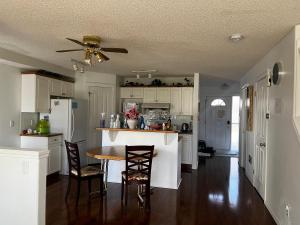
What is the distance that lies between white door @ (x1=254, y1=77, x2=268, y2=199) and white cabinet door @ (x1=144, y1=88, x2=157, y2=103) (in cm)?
289

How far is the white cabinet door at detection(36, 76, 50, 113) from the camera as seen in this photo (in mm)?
5176

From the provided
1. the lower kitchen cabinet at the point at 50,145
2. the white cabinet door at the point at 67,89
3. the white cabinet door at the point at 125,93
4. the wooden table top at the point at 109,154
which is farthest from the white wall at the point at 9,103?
the white cabinet door at the point at 125,93

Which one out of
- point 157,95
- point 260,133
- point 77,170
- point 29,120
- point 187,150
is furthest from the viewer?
point 157,95

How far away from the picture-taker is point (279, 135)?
10.9 ft

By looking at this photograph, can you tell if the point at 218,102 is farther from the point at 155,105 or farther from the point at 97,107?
the point at 97,107

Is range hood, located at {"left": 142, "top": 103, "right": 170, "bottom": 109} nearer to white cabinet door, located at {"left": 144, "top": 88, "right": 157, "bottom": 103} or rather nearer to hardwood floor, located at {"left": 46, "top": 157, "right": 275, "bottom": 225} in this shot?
white cabinet door, located at {"left": 144, "top": 88, "right": 157, "bottom": 103}

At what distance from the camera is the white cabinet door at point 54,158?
521cm

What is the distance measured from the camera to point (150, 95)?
703 cm

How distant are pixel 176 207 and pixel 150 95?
374 cm

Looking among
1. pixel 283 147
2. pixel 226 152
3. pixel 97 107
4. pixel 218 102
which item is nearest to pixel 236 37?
pixel 283 147

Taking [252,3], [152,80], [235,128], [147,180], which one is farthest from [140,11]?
[235,128]

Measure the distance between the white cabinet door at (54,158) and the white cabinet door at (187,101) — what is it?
3302 millimetres

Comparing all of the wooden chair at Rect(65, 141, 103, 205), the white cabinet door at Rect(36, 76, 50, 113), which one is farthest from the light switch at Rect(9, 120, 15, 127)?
the wooden chair at Rect(65, 141, 103, 205)

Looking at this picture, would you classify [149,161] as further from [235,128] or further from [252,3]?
[235,128]
